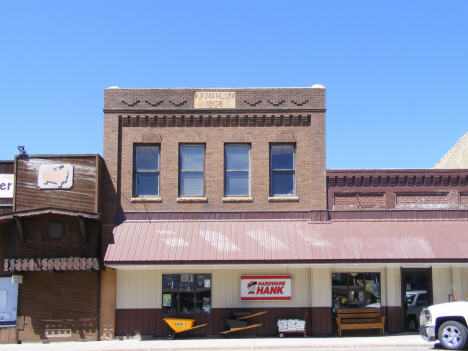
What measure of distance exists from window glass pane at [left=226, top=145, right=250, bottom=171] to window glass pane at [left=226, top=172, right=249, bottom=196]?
20cm

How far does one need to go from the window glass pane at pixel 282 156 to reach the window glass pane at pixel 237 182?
1102 millimetres

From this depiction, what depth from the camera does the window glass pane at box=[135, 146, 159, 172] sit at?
19.1 m

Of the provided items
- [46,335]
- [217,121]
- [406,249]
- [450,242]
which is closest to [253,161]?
[217,121]

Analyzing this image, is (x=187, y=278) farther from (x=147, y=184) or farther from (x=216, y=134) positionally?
(x=216, y=134)

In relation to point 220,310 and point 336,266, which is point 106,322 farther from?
point 336,266

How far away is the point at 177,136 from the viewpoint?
62.4 ft

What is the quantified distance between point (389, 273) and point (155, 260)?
25.4 ft

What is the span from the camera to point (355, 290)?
18375 millimetres

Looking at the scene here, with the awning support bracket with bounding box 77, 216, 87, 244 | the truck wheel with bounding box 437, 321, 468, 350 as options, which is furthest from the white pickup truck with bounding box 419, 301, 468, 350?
the awning support bracket with bounding box 77, 216, 87, 244

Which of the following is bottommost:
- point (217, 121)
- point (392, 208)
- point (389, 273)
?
point (389, 273)

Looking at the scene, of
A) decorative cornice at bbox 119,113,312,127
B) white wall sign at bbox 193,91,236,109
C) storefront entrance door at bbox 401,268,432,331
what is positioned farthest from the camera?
white wall sign at bbox 193,91,236,109

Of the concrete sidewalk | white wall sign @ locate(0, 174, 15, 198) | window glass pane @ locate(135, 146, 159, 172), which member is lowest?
the concrete sidewalk

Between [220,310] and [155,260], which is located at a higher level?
[155,260]

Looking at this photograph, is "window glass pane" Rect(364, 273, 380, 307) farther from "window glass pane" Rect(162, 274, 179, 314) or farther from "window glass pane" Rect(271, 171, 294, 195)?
"window glass pane" Rect(162, 274, 179, 314)
